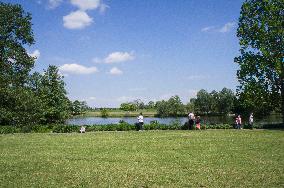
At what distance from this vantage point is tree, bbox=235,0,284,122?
4194 cm

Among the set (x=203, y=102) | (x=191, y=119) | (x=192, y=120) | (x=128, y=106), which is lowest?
(x=192, y=120)

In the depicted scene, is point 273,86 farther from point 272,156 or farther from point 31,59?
point 31,59

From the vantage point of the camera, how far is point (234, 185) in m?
11.2

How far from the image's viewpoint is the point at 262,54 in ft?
139

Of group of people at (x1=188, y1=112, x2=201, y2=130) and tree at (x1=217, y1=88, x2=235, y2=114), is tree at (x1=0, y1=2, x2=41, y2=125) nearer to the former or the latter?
group of people at (x1=188, y1=112, x2=201, y2=130)

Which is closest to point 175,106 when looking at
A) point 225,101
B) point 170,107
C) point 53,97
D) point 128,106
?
point 170,107

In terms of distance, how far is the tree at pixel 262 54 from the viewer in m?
41.9

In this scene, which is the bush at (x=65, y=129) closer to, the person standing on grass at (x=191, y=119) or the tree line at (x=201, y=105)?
→ the person standing on grass at (x=191, y=119)

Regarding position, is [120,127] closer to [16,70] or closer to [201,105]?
[16,70]

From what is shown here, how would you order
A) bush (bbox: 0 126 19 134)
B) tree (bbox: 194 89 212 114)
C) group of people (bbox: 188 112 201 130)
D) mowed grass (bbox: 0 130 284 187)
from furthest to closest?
tree (bbox: 194 89 212 114) < bush (bbox: 0 126 19 134) < group of people (bbox: 188 112 201 130) < mowed grass (bbox: 0 130 284 187)

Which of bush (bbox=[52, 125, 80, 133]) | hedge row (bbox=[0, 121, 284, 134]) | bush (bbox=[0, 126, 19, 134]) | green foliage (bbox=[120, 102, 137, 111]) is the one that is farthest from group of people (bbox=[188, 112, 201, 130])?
green foliage (bbox=[120, 102, 137, 111])

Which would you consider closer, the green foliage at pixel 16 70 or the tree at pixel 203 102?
the green foliage at pixel 16 70

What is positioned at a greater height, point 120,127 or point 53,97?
point 53,97

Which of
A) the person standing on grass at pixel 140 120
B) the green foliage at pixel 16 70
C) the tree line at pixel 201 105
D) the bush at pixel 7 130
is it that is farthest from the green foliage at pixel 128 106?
the person standing on grass at pixel 140 120
